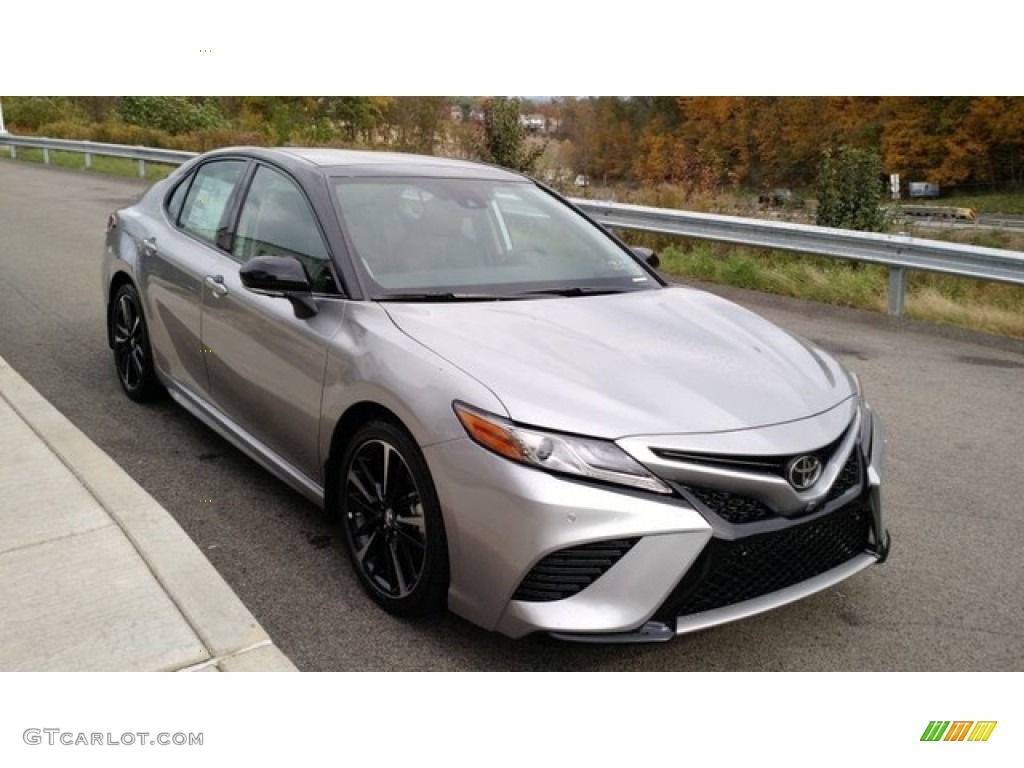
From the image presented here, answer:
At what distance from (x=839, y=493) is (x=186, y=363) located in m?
3.23

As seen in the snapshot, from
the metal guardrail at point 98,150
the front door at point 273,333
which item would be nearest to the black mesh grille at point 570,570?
the front door at point 273,333

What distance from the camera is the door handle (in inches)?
170

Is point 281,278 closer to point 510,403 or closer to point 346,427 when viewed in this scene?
point 346,427

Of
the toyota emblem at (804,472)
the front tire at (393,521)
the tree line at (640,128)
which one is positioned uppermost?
the tree line at (640,128)

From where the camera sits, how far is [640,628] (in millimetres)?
2740

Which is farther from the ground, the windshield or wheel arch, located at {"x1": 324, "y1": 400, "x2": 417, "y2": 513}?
the windshield

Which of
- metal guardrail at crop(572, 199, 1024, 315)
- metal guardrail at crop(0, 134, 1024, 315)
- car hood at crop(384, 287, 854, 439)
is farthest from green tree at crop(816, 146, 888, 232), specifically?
car hood at crop(384, 287, 854, 439)

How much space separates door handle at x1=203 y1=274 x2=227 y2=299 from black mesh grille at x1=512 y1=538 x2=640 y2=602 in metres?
2.27

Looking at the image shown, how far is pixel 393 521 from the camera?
3.26 m

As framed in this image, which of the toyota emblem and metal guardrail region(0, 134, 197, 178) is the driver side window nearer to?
the toyota emblem

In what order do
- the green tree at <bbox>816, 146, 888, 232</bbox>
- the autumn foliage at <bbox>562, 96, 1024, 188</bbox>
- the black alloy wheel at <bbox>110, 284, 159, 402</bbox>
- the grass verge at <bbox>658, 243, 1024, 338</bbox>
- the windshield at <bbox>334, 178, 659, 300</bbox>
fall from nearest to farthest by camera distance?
the windshield at <bbox>334, 178, 659, 300</bbox> < the black alloy wheel at <bbox>110, 284, 159, 402</bbox> < the grass verge at <bbox>658, 243, 1024, 338</bbox> < the green tree at <bbox>816, 146, 888, 232</bbox> < the autumn foliage at <bbox>562, 96, 1024, 188</bbox>

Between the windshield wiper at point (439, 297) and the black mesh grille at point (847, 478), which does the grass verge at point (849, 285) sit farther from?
the windshield wiper at point (439, 297)

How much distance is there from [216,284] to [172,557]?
1.42 m

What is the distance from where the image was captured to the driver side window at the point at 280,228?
383 cm
